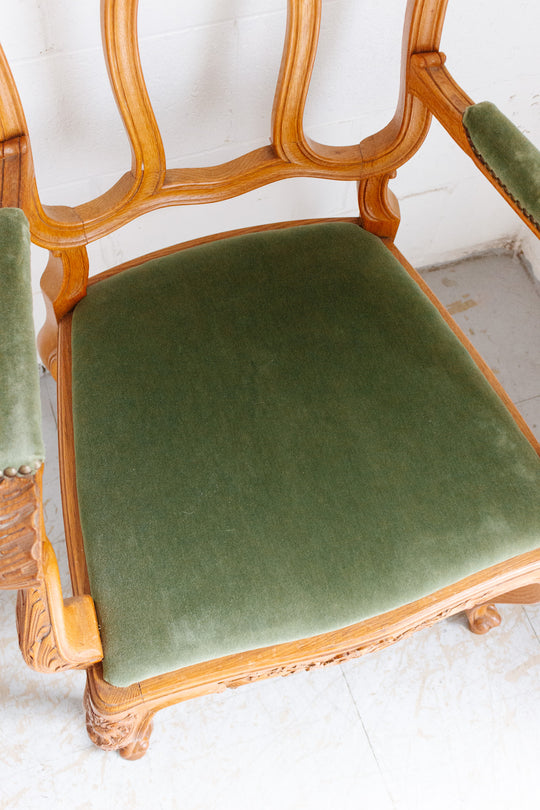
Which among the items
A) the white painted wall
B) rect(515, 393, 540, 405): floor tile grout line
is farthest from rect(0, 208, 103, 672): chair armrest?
rect(515, 393, 540, 405): floor tile grout line

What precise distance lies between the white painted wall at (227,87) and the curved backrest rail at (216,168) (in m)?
0.19

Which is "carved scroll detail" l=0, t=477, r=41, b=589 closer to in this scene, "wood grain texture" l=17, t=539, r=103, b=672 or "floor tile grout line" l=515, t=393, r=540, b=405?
"wood grain texture" l=17, t=539, r=103, b=672

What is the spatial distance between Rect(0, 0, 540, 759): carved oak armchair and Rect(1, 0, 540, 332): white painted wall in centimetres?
20

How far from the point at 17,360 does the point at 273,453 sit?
0.33m

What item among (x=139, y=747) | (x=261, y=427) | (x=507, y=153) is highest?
(x=507, y=153)

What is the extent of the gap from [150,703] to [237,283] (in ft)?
1.67

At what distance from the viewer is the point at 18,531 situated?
568 millimetres

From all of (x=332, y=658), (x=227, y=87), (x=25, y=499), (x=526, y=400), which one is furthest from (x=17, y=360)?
(x=526, y=400)

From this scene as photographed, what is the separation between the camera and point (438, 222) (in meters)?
1.50

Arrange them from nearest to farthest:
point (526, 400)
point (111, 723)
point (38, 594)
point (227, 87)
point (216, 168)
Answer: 1. point (38, 594)
2. point (111, 723)
3. point (216, 168)
4. point (227, 87)
5. point (526, 400)

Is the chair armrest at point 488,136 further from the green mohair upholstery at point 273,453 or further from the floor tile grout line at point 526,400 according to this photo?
Result: the floor tile grout line at point 526,400

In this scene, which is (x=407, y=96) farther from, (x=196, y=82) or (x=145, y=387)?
(x=145, y=387)

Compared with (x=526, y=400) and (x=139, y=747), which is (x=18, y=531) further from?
(x=526, y=400)

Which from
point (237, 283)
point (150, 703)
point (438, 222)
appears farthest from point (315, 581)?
point (438, 222)
